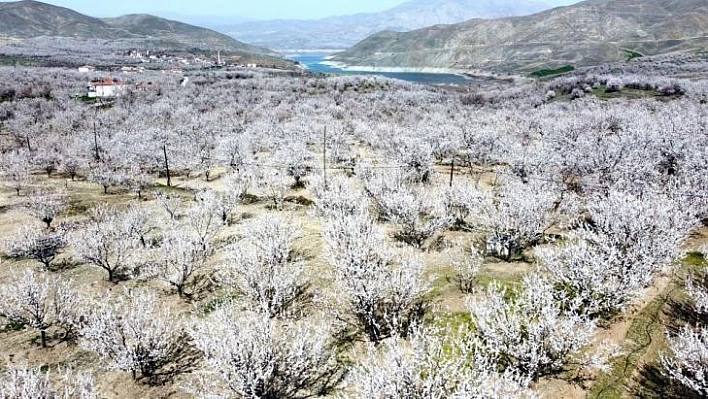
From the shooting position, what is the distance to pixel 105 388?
1333cm

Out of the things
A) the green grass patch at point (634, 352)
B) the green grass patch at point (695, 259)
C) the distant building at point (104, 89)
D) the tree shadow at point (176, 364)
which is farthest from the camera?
the distant building at point (104, 89)

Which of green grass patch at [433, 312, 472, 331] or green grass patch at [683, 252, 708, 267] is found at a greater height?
green grass patch at [683, 252, 708, 267]

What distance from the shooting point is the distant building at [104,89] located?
83.4 meters

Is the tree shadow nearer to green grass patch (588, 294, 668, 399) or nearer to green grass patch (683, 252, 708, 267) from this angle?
green grass patch (588, 294, 668, 399)

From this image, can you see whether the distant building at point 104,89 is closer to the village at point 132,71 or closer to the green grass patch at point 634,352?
the village at point 132,71

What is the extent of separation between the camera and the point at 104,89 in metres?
84.2

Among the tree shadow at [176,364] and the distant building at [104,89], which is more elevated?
the distant building at [104,89]

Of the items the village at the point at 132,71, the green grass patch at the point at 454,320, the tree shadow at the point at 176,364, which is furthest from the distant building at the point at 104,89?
the green grass patch at the point at 454,320

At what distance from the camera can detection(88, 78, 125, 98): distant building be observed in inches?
3282

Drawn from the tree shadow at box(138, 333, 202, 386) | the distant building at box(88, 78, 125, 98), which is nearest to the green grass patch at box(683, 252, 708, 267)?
the tree shadow at box(138, 333, 202, 386)

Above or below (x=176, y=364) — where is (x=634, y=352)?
above

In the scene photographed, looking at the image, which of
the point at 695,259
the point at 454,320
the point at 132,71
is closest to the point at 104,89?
the point at 132,71

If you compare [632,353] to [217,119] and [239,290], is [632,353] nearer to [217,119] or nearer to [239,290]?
[239,290]

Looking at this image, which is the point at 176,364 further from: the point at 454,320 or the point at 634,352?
the point at 634,352
